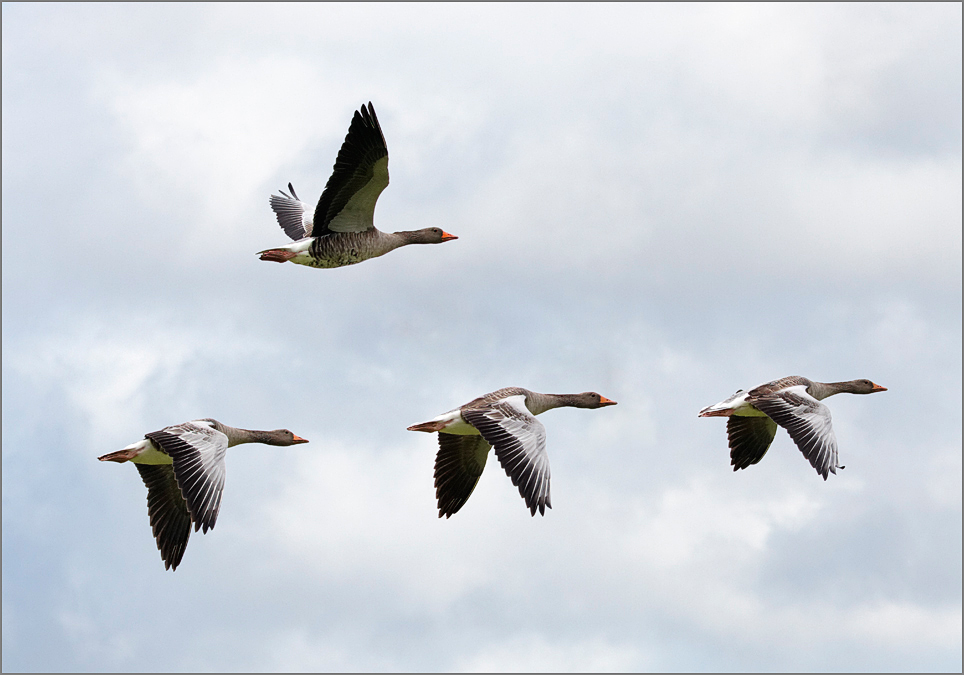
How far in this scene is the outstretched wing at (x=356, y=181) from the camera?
90.2 feet

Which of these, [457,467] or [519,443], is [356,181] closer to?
[457,467]

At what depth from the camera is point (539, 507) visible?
23.7 metres

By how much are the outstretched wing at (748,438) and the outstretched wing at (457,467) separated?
627 centimetres

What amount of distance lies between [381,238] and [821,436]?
1049cm

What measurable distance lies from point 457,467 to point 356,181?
20.3 feet

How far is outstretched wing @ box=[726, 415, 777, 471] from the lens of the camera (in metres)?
31.5

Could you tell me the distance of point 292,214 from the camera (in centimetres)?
3731

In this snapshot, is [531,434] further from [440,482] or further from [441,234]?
[441,234]

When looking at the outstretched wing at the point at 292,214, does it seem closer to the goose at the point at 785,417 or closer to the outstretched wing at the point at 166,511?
the outstretched wing at the point at 166,511

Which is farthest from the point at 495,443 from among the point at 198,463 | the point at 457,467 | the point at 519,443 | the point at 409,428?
the point at 198,463

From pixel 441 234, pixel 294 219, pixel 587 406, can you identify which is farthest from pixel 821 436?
pixel 294 219

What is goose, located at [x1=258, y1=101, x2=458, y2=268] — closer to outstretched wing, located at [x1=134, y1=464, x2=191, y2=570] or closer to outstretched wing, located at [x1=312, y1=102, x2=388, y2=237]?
outstretched wing, located at [x1=312, y1=102, x2=388, y2=237]

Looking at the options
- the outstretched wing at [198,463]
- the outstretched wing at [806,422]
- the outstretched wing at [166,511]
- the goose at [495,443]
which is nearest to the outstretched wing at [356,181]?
the goose at [495,443]

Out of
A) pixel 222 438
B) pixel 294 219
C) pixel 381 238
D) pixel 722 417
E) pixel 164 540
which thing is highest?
pixel 294 219
